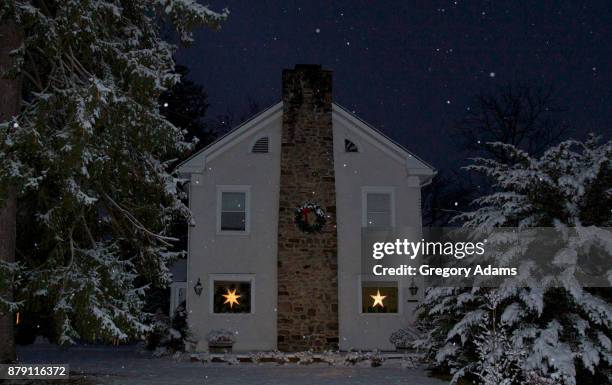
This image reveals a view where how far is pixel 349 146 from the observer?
21.6 m

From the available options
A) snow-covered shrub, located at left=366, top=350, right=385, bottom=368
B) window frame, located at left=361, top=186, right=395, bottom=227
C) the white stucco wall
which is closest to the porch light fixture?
the white stucco wall

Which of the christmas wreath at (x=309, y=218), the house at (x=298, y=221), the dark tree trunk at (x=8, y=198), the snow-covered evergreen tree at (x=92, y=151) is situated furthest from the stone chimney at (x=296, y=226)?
the dark tree trunk at (x=8, y=198)

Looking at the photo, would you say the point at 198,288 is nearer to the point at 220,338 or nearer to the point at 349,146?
the point at 220,338

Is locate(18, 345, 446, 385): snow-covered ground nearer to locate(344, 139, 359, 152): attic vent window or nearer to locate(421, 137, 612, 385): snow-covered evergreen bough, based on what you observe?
locate(421, 137, 612, 385): snow-covered evergreen bough

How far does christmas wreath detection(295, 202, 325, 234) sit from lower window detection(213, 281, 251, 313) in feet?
8.24

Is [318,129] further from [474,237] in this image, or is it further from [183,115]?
[183,115]

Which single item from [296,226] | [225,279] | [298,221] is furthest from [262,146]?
[225,279]

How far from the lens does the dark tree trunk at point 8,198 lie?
40.9ft

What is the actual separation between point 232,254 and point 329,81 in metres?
6.15

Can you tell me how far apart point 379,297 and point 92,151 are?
1140cm

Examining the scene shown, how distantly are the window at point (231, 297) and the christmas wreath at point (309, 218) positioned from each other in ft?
7.80

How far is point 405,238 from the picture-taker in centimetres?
2136

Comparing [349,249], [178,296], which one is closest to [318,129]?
[349,249]

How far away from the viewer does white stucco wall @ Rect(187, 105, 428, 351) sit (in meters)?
20.4
